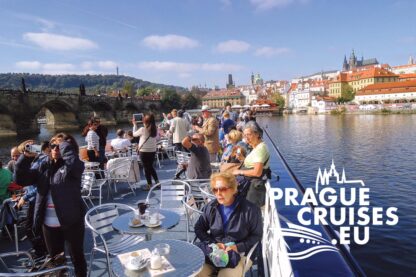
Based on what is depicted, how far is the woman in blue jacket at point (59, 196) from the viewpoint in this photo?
3076 millimetres

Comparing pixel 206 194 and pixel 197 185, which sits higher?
pixel 206 194

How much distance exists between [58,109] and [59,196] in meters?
52.5

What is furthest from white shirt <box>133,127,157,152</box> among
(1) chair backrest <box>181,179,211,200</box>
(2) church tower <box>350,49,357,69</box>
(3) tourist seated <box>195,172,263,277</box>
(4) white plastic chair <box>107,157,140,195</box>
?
(2) church tower <box>350,49,357,69</box>

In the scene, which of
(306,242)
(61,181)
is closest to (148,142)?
(306,242)

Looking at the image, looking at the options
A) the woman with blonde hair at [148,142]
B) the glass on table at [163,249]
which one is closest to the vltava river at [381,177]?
the woman with blonde hair at [148,142]

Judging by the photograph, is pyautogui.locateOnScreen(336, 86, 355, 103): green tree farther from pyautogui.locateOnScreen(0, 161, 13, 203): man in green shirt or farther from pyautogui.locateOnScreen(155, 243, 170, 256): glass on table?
pyautogui.locateOnScreen(155, 243, 170, 256): glass on table

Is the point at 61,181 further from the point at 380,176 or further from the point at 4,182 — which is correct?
the point at 380,176

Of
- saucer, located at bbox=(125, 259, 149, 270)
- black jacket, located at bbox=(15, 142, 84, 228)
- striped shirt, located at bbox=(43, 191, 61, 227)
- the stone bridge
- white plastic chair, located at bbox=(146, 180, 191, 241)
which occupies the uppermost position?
the stone bridge

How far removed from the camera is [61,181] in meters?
3.07

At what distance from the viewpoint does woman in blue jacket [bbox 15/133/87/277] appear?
3.08 m

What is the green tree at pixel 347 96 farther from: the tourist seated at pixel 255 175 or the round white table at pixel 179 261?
the round white table at pixel 179 261

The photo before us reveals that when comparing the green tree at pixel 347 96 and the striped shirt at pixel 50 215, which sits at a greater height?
the green tree at pixel 347 96

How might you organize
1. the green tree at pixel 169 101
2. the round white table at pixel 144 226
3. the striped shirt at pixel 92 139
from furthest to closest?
the green tree at pixel 169 101, the striped shirt at pixel 92 139, the round white table at pixel 144 226

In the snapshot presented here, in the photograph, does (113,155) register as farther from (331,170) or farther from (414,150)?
(414,150)
